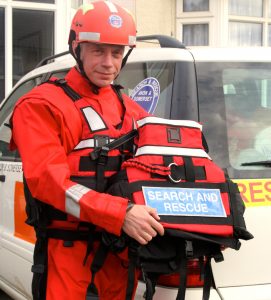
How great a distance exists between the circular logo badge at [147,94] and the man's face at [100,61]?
15.5 inches

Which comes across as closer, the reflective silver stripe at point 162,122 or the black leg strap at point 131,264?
the black leg strap at point 131,264

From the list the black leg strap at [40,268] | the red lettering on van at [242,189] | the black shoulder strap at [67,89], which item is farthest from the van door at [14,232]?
the red lettering on van at [242,189]

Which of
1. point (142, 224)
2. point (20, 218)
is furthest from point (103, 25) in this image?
point (20, 218)

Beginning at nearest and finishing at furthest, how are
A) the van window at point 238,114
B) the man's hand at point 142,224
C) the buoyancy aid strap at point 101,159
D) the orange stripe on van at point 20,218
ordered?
the man's hand at point 142,224
the buoyancy aid strap at point 101,159
the van window at point 238,114
the orange stripe on van at point 20,218

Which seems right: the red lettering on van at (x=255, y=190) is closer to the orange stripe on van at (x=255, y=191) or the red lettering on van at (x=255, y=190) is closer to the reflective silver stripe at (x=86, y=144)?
the orange stripe on van at (x=255, y=191)

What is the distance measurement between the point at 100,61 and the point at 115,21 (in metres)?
0.16

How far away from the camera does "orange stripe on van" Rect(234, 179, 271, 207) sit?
2.30 m

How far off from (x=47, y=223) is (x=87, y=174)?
0.26 m

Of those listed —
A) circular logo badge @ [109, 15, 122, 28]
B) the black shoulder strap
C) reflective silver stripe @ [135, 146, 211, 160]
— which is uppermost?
circular logo badge @ [109, 15, 122, 28]

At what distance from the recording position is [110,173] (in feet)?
6.79

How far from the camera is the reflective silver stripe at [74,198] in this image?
1853mm

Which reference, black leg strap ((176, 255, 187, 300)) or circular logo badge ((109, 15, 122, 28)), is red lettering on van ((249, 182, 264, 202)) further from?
circular logo badge ((109, 15, 122, 28))

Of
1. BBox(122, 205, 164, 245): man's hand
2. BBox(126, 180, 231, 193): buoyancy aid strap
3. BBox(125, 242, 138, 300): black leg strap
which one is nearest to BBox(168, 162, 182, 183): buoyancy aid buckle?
BBox(126, 180, 231, 193): buoyancy aid strap

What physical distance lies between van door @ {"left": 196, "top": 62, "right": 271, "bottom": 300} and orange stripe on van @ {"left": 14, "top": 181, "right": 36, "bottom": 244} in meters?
1.29
